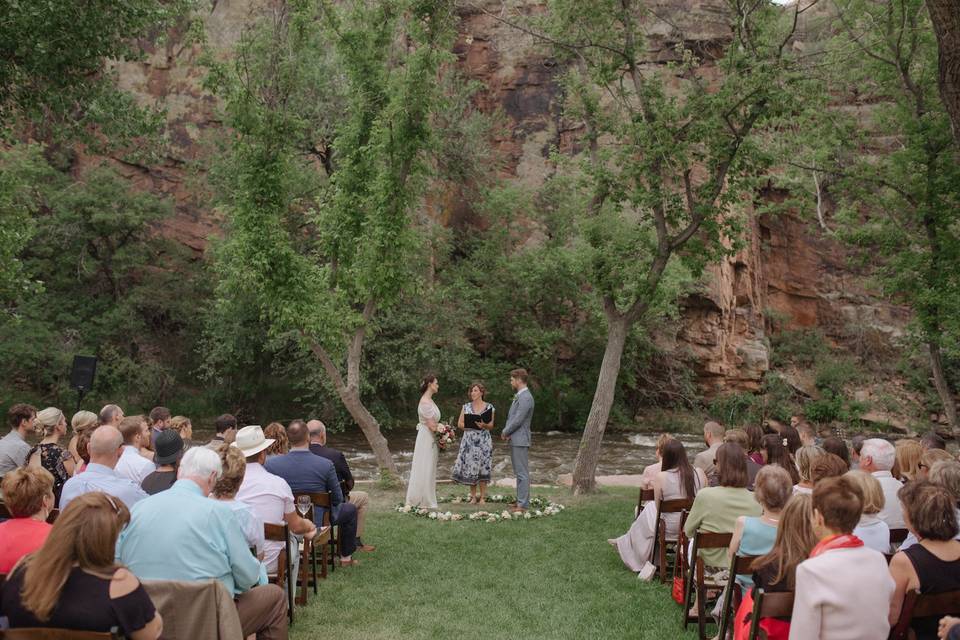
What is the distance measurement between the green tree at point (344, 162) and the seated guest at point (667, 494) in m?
6.52

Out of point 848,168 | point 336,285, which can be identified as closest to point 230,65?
point 336,285

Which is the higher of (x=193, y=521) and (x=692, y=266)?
(x=692, y=266)

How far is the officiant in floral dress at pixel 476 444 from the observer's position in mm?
10759

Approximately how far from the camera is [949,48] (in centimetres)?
619

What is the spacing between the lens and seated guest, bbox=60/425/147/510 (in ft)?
17.5

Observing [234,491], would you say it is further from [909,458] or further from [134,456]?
[909,458]

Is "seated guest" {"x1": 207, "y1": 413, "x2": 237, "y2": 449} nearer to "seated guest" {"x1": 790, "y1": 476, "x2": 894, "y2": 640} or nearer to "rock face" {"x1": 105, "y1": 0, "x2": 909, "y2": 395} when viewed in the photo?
"seated guest" {"x1": 790, "y1": 476, "x2": 894, "y2": 640}

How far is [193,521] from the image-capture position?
13.6 feet

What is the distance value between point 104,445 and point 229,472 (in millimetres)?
1236

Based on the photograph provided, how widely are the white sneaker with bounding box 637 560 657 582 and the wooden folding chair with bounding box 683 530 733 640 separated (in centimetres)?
126

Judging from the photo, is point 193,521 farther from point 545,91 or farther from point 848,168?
point 545,91

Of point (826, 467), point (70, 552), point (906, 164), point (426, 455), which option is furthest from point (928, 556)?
point (906, 164)

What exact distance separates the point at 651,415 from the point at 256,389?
48.6 ft

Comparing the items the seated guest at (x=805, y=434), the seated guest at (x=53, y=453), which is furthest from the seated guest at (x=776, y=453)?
the seated guest at (x=53, y=453)
